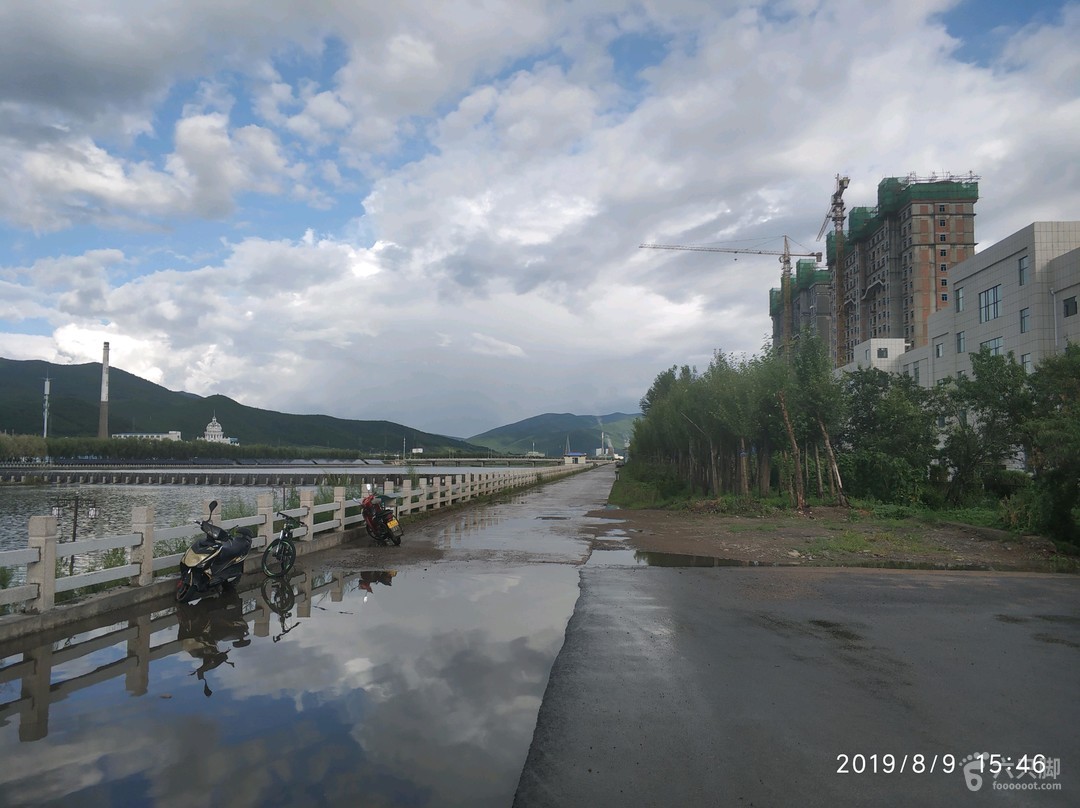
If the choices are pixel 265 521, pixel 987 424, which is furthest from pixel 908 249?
pixel 265 521

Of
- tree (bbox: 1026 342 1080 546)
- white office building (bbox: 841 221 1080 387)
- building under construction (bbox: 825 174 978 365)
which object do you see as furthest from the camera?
building under construction (bbox: 825 174 978 365)

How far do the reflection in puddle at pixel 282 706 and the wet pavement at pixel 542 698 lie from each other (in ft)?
0.08

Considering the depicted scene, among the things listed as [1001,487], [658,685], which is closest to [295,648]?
[658,685]

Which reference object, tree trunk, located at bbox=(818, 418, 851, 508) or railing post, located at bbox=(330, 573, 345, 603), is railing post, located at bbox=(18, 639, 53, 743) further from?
tree trunk, located at bbox=(818, 418, 851, 508)

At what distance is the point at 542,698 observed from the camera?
5.83 meters

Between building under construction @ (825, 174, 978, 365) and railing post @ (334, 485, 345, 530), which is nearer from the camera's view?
railing post @ (334, 485, 345, 530)

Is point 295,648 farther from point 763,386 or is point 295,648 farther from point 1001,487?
point 1001,487

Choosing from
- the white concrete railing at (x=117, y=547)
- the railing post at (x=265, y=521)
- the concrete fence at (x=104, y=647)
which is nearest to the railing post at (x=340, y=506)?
the white concrete railing at (x=117, y=547)

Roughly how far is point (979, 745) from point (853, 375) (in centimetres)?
3256

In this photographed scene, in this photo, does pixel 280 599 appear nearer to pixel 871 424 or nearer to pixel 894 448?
pixel 894 448

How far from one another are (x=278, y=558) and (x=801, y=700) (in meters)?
8.73

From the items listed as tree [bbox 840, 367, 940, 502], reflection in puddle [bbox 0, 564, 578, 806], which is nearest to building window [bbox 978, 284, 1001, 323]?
tree [bbox 840, 367, 940, 502]

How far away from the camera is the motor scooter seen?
1602 cm

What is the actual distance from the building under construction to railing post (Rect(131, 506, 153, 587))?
123 meters
